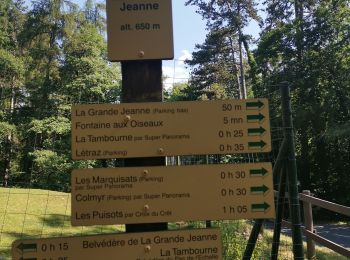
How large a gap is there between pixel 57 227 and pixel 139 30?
7.70 m

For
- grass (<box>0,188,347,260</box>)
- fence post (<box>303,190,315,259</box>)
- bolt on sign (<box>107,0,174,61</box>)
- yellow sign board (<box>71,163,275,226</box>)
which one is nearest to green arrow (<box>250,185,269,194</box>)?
yellow sign board (<box>71,163,275,226</box>)

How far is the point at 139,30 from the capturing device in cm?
309

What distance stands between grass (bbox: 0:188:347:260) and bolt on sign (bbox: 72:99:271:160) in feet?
9.38

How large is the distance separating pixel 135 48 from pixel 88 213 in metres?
1.09

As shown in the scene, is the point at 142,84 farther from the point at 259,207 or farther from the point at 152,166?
the point at 259,207

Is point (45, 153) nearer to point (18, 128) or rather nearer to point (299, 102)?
point (18, 128)

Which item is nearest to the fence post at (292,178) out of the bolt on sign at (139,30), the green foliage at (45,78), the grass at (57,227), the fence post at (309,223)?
the bolt on sign at (139,30)

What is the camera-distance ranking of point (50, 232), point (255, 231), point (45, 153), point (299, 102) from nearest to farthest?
point (255, 231), point (50, 232), point (299, 102), point (45, 153)

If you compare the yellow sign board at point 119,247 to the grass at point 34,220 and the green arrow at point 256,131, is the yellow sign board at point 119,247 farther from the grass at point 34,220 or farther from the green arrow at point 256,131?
the grass at point 34,220

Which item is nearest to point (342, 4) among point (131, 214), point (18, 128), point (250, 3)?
point (250, 3)

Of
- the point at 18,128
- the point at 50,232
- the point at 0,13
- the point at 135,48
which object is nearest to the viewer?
the point at 135,48

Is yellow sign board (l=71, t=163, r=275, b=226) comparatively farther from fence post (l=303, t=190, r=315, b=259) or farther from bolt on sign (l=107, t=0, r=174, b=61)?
fence post (l=303, t=190, r=315, b=259)

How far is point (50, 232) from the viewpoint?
30.9ft

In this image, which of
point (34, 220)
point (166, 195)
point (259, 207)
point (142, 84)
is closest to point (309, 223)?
point (259, 207)
